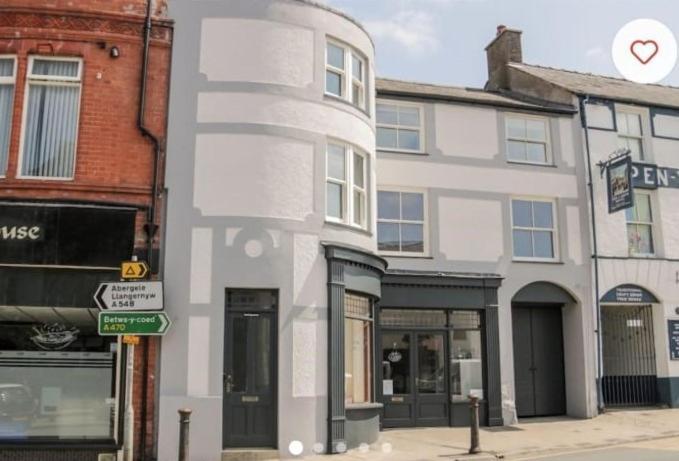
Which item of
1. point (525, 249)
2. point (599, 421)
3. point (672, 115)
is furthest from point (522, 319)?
point (672, 115)

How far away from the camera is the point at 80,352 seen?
1216 centimetres

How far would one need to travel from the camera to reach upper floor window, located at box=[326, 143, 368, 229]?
13.8m

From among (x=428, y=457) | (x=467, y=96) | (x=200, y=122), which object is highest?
(x=467, y=96)

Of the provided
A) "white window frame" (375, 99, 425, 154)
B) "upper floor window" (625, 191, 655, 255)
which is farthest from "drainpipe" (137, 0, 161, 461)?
"upper floor window" (625, 191, 655, 255)

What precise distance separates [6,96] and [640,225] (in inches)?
623

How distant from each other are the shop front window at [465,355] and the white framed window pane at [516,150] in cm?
437

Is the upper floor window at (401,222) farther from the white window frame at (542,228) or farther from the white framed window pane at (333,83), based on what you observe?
the white framed window pane at (333,83)

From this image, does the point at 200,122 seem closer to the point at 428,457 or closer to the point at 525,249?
the point at 428,457

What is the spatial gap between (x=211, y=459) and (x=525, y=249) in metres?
10.1

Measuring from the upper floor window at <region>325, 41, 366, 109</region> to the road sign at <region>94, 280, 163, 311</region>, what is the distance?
17.8 ft

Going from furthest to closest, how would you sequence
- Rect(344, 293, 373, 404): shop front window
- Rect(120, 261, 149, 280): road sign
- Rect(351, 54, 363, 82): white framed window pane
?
Rect(351, 54, 363, 82): white framed window pane → Rect(344, 293, 373, 404): shop front window → Rect(120, 261, 149, 280): road sign

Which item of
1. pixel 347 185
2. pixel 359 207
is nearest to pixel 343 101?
pixel 347 185

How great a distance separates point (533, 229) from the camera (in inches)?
726

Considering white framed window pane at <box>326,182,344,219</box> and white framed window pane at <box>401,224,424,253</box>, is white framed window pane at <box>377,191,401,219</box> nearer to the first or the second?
white framed window pane at <box>401,224,424,253</box>
